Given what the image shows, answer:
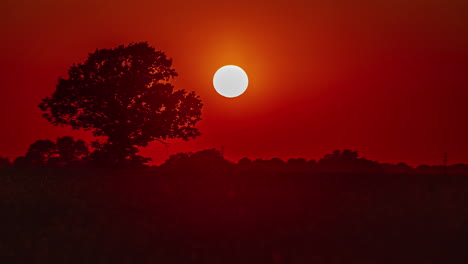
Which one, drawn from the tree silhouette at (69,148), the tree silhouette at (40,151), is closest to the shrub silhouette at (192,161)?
the tree silhouette at (69,148)

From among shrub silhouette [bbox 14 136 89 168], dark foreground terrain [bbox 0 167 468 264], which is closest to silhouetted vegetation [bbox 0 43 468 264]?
dark foreground terrain [bbox 0 167 468 264]

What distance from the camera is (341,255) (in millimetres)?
21516

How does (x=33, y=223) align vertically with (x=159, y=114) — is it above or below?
below

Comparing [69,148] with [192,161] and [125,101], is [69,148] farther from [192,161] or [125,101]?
[192,161]

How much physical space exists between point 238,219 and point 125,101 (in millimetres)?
25657

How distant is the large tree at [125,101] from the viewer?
4772 cm

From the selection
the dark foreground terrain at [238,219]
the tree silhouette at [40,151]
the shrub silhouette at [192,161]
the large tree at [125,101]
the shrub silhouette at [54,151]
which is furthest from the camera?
the tree silhouette at [40,151]

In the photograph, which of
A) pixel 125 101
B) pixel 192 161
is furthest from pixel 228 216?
pixel 125 101

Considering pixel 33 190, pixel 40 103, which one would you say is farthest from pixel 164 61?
pixel 33 190

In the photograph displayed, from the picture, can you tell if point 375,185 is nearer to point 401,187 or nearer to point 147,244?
point 401,187

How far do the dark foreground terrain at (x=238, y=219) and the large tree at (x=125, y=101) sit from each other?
16954mm

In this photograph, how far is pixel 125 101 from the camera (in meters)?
48.3

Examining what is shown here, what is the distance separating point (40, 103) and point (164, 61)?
9815mm

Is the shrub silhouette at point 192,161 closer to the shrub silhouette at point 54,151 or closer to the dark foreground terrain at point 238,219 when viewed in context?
the dark foreground terrain at point 238,219
